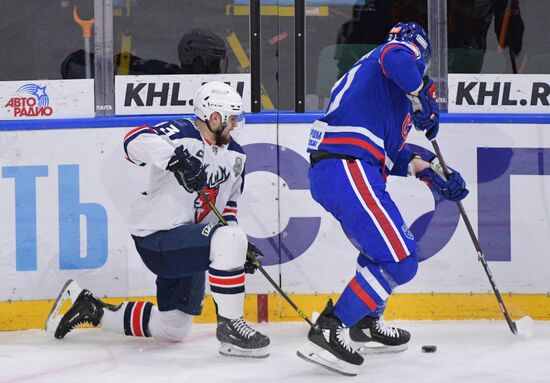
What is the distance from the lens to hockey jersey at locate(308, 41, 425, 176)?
3896 mm

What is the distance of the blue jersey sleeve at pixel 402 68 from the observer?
3.77 m

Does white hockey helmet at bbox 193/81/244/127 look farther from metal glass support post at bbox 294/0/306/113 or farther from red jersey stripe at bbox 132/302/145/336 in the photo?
red jersey stripe at bbox 132/302/145/336

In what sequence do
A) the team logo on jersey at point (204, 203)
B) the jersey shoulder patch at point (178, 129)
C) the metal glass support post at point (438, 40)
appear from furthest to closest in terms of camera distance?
the metal glass support post at point (438, 40), the team logo on jersey at point (204, 203), the jersey shoulder patch at point (178, 129)

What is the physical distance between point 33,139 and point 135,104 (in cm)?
45

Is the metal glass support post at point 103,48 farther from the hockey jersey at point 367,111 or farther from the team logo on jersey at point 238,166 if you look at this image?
the hockey jersey at point 367,111

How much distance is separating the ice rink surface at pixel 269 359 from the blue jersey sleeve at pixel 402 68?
3.20 ft

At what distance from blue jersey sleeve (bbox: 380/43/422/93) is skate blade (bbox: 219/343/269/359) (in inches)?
42.3

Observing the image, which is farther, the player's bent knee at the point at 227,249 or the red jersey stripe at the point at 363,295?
the player's bent knee at the point at 227,249

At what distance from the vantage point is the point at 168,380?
12.3 ft

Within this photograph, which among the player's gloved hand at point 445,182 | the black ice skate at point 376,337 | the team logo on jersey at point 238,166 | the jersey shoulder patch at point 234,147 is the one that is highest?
the jersey shoulder patch at point 234,147

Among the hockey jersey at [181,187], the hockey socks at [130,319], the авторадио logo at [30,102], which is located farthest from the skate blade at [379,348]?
the авторадио logo at [30,102]

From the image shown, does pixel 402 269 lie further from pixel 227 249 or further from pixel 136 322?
pixel 136 322

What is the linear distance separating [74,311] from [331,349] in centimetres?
116

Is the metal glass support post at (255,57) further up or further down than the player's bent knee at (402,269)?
further up
